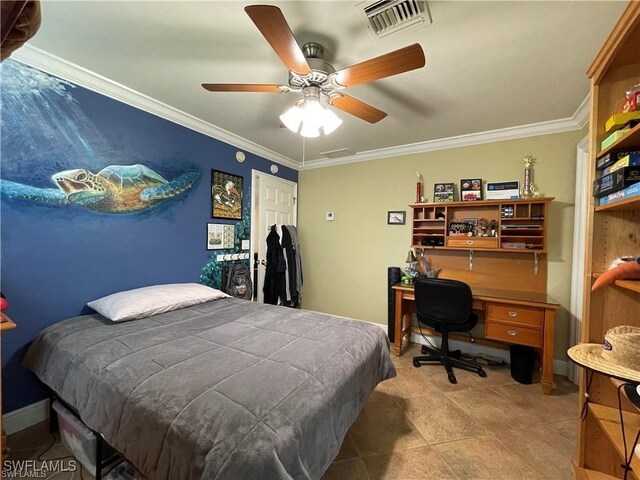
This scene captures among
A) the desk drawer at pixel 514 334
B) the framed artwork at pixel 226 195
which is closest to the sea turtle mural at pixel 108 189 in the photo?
the framed artwork at pixel 226 195

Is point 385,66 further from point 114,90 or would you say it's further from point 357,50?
point 114,90

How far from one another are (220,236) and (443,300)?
241 cm

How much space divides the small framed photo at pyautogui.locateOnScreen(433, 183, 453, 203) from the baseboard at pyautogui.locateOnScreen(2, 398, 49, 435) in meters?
3.83

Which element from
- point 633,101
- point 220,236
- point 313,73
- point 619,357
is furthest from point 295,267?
point 633,101

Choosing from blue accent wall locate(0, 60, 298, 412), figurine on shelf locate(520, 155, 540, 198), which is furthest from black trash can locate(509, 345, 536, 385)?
blue accent wall locate(0, 60, 298, 412)

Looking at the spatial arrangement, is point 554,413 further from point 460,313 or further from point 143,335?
point 143,335

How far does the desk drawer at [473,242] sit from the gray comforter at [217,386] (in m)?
1.59

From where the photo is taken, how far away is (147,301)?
1.95 m

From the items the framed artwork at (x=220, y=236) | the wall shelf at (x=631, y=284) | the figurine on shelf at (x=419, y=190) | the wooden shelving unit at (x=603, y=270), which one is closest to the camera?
the wall shelf at (x=631, y=284)

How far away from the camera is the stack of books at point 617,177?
110 cm

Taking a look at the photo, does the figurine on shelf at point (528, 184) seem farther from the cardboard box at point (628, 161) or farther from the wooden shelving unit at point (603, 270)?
the cardboard box at point (628, 161)

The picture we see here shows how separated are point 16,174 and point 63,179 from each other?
0.73 ft

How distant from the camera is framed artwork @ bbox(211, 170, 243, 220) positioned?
9.55 ft

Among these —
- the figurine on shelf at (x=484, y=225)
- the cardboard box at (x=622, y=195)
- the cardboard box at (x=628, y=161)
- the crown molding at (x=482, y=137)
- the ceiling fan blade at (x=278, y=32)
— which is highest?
the crown molding at (x=482, y=137)
